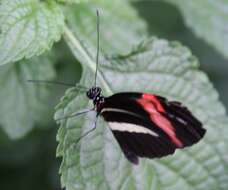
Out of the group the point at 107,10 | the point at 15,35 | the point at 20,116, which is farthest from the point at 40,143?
the point at 15,35

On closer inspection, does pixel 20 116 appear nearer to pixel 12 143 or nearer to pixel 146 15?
pixel 12 143

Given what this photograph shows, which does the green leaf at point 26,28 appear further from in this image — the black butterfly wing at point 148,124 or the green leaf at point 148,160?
the black butterfly wing at point 148,124

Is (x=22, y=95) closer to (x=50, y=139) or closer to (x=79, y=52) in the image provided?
(x=79, y=52)

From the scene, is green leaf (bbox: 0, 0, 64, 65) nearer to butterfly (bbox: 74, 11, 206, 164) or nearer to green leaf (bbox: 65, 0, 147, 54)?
butterfly (bbox: 74, 11, 206, 164)

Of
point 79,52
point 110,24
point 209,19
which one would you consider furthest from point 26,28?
point 209,19

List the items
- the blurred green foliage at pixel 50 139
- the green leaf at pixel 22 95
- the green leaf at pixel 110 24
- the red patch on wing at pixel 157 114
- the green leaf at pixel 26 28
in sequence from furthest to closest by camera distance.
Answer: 1. the blurred green foliage at pixel 50 139
2. the green leaf at pixel 110 24
3. the green leaf at pixel 22 95
4. the red patch on wing at pixel 157 114
5. the green leaf at pixel 26 28

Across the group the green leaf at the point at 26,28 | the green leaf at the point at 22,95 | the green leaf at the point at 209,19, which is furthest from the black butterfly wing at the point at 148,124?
the green leaf at the point at 209,19
